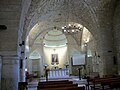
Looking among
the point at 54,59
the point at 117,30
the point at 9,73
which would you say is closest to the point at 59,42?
the point at 54,59

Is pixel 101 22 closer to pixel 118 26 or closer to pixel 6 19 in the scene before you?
pixel 118 26

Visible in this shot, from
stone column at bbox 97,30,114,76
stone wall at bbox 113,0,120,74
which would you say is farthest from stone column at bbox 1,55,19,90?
stone wall at bbox 113,0,120,74

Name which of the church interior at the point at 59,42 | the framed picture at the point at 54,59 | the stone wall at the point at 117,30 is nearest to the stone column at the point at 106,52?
the church interior at the point at 59,42

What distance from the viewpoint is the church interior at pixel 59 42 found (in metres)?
5.71

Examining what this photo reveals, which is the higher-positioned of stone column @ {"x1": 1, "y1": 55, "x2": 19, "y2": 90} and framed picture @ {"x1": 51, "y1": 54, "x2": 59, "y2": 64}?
framed picture @ {"x1": 51, "y1": 54, "x2": 59, "y2": 64}

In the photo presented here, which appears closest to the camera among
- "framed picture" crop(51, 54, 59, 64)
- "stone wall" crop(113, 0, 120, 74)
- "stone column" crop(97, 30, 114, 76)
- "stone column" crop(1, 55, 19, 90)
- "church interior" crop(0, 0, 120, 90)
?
"stone column" crop(1, 55, 19, 90)

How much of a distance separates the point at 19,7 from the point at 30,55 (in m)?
14.5

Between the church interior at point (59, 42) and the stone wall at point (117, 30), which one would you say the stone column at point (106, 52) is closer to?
the church interior at point (59, 42)

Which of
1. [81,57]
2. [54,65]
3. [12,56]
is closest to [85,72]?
[81,57]

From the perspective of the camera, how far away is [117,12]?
10180mm

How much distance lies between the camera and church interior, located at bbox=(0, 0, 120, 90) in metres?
5.71

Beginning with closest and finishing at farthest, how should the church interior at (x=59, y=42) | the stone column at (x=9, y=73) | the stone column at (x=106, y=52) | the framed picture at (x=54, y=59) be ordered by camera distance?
the stone column at (x=9, y=73)
the church interior at (x=59, y=42)
the stone column at (x=106, y=52)
the framed picture at (x=54, y=59)

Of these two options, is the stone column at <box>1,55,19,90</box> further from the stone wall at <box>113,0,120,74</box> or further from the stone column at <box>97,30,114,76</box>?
the stone wall at <box>113,0,120,74</box>

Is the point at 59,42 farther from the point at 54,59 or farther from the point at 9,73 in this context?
the point at 9,73
